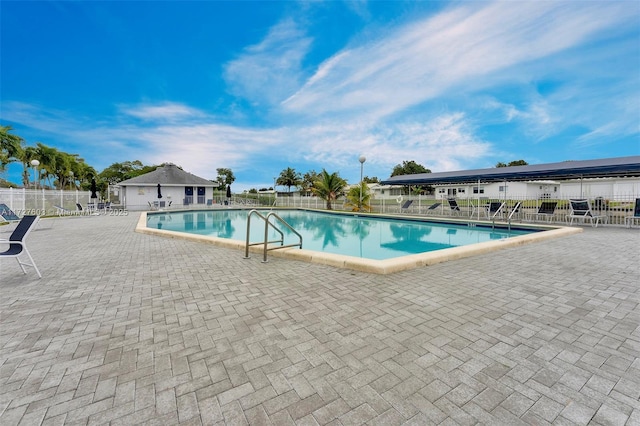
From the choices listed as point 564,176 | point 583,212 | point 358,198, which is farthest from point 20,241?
point 564,176

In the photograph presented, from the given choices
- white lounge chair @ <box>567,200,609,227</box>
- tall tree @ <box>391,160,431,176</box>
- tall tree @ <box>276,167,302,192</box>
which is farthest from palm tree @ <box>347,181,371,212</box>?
tall tree @ <box>391,160,431,176</box>

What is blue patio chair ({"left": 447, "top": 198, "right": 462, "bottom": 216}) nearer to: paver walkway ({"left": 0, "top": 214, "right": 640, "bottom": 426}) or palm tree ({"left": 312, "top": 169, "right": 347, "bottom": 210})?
palm tree ({"left": 312, "top": 169, "right": 347, "bottom": 210})

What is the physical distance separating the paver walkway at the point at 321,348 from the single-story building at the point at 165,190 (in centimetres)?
2454

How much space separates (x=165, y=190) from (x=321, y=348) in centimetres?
3018

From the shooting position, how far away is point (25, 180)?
3866 cm

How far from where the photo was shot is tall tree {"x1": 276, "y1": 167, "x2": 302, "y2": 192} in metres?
58.4

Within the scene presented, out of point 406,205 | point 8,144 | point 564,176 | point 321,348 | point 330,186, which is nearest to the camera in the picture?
point 321,348

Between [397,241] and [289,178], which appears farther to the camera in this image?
[289,178]

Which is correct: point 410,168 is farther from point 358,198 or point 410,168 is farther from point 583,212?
point 583,212

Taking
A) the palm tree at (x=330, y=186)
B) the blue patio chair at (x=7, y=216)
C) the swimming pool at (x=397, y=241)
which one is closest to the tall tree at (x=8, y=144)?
the blue patio chair at (x=7, y=216)

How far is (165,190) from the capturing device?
27.8 meters

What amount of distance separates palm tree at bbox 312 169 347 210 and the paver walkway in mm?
18653

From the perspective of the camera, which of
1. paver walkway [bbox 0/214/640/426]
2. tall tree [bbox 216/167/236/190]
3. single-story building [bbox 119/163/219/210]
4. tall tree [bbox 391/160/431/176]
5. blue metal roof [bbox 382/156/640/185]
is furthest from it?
tall tree [bbox 216/167/236/190]

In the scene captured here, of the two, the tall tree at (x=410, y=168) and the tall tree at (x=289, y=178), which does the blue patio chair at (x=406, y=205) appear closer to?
the tall tree at (x=289, y=178)
